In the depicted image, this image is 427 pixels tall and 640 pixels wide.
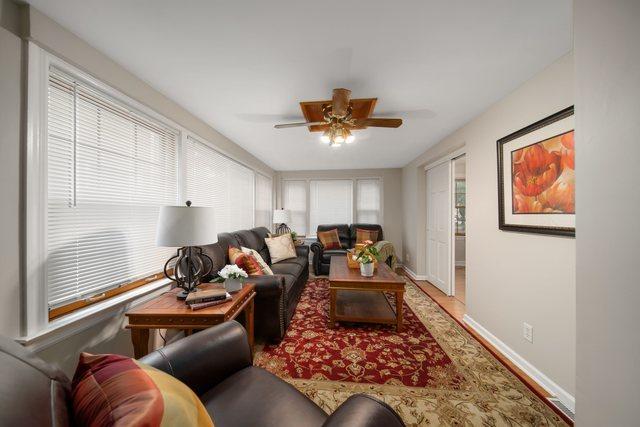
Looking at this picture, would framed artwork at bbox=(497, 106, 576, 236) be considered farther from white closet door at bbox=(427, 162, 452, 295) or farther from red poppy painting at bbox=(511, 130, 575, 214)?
white closet door at bbox=(427, 162, 452, 295)

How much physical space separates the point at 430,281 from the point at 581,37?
156 inches

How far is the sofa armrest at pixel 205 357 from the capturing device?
1003 mm

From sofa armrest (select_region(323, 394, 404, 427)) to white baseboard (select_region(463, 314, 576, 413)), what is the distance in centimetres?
135

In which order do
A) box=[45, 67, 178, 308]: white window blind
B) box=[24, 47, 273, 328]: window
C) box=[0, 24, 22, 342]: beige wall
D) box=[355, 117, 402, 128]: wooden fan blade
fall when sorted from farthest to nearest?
box=[355, 117, 402, 128]: wooden fan blade → box=[45, 67, 178, 308]: white window blind → box=[24, 47, 273, 328]: window → box=[0, 24, 22, 342]: beige wall

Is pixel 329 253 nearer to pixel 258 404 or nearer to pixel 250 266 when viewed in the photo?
pixel 250 266

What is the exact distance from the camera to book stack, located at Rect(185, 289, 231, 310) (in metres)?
1.53

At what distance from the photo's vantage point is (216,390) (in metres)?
1.07

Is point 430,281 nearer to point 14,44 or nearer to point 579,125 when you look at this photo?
point 579,125

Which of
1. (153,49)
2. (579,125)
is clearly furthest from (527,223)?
(153,49)

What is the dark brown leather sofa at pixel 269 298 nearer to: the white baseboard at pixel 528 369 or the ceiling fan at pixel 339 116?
the ceiling fan at pixel 339 116

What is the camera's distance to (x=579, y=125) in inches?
35.1

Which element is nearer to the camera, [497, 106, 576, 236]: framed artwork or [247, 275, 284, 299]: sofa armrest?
A: [497, 106, 576, 236]: framed artwork

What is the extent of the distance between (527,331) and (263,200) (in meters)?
4.41

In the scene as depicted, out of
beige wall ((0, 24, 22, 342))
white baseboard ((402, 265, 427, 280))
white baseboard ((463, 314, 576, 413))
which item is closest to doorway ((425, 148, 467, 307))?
white baseboard ((402, 265, 427, 280))
